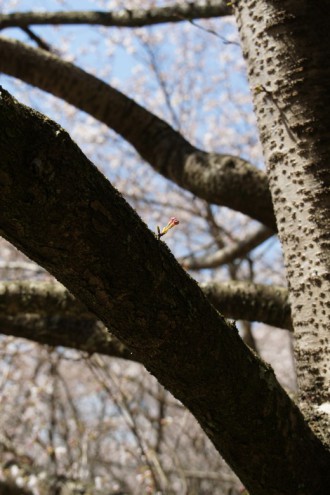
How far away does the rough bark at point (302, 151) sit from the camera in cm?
148

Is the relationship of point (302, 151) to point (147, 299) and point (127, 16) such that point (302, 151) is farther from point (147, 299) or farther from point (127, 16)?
point (127, 16)

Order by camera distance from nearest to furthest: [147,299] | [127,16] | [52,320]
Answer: [147,299] → [52,320] → [127,16]

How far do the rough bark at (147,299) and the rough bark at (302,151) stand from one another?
0.77 feet

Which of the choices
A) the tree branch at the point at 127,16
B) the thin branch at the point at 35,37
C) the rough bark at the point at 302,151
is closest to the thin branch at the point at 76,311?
the rough bark at the point at 302,151

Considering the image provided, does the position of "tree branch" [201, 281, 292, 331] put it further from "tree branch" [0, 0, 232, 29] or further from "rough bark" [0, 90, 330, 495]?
"tree branch" [0, 0, 232, 29]

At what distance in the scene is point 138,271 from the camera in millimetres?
935

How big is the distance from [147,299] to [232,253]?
3.11 meters

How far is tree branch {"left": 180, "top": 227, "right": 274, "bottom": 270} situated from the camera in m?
3.55

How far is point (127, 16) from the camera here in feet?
10.4

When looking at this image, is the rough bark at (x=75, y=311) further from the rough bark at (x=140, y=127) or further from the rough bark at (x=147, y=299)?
the rough bark at (x=147, y=299)

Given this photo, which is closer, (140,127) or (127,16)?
(140,127)

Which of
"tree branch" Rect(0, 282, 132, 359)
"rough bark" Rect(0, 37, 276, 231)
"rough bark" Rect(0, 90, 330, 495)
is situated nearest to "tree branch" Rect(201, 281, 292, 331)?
"rough bark" Rect(0, 37, 276, 231)

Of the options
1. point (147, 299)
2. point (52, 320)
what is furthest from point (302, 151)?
point (52, 320)

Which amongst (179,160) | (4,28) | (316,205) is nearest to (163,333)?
(316,205)
